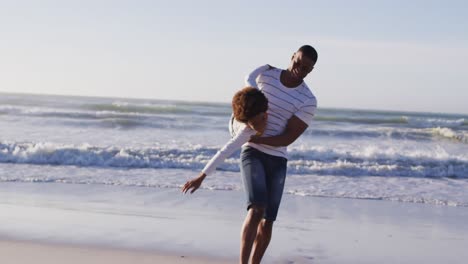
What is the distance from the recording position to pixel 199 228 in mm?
6648

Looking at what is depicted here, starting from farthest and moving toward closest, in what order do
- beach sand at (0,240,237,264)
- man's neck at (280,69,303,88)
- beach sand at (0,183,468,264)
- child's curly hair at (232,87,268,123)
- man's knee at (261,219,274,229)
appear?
beach sand at (0,183,468,264) → beach sand at (0,240,237,264) → man's knee at (261,219,274,229) → man's neck at (280,69,303,88) → child's curly hair at (232,87,268,123)

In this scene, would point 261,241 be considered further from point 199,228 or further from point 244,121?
point 199,228

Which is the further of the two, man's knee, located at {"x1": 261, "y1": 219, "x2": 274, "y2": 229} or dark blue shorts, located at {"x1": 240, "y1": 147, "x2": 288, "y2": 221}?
man's knee, located at {"x1": 261, "y1": 219, "x2": 274, "y2": 229}

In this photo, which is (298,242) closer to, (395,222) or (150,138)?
(395,222)

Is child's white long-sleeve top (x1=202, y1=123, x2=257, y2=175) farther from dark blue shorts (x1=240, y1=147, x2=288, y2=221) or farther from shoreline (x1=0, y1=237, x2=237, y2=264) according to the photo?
shoreline (x1=0, y1=237, x2=237, y2=264)

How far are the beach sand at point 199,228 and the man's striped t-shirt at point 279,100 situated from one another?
5.37 feet

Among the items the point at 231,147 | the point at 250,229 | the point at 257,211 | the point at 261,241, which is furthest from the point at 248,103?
the point at 261,241

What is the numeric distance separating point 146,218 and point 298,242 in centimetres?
183

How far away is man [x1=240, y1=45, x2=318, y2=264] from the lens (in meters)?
4.16

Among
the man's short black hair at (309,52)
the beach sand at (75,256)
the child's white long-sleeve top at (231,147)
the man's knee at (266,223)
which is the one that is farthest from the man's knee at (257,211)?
the beach sand at (75,256)

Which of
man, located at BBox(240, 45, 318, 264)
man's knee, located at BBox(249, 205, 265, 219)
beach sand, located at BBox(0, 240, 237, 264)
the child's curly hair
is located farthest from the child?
beach sand, located at BBox(0, 240, 237, 264)

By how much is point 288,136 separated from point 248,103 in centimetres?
43

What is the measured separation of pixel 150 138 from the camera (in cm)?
2016

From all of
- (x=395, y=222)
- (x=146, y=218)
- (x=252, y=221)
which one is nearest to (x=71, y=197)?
(x=146, y=218)
